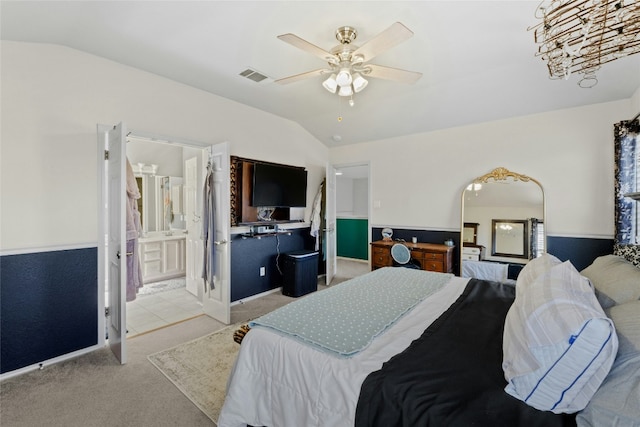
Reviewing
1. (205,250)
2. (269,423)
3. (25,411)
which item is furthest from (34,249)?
(269,423)

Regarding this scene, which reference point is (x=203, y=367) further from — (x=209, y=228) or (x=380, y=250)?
(x=380, y=250)

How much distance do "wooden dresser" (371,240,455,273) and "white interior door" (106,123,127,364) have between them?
3236 mm

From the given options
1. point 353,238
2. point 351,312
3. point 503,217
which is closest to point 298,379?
point 351,312

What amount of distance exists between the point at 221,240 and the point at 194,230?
991mm

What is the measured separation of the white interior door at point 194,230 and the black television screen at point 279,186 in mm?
759

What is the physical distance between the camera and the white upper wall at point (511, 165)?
3133mm

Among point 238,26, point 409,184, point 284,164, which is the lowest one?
point 409,184

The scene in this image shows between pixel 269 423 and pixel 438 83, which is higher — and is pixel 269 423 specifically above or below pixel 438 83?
below

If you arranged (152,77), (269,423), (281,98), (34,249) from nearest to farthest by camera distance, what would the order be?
(269,423) < (34,249) < (152,77) < (281,98)

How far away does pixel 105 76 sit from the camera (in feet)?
8.82

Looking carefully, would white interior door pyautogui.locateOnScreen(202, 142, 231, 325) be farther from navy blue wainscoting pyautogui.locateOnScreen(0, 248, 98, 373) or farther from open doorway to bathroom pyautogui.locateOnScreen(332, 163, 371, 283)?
open doorway to bathroom pyautogui.locateOnScreen(332, 163, 371, 283)

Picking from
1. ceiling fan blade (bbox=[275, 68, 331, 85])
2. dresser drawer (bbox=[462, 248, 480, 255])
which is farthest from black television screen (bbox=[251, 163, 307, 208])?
dresser drawer (bbox=[462, 248, 480, 255])

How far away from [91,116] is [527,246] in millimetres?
4918

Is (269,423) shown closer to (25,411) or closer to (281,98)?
(25,411)
